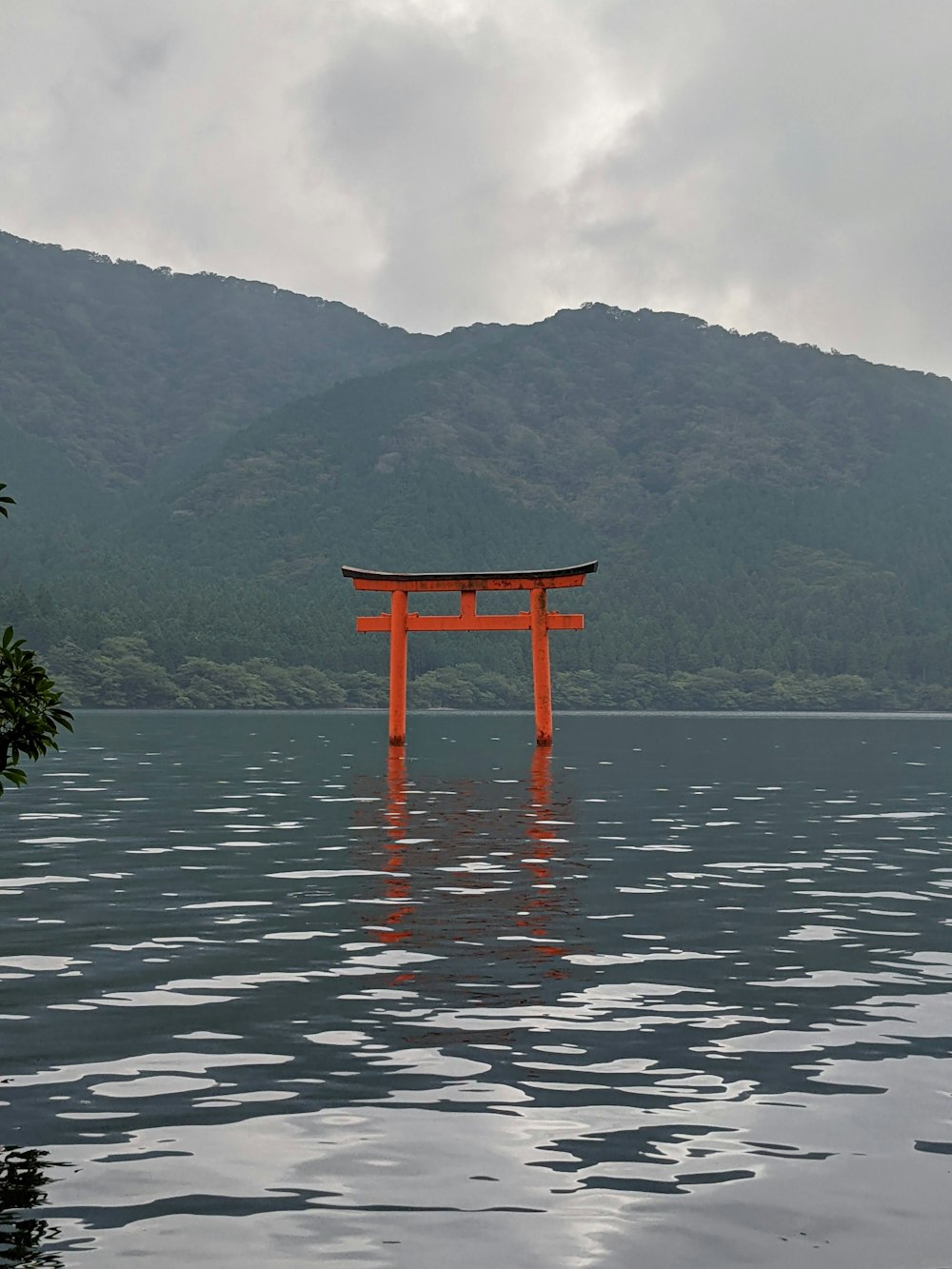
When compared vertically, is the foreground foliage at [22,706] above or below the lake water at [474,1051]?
above

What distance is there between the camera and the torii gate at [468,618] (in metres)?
50.2

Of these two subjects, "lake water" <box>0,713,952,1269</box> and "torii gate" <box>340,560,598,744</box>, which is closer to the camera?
"lake water" <box>0,713,952,1269</box>

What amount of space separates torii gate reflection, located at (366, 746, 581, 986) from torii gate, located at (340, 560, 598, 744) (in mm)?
21713


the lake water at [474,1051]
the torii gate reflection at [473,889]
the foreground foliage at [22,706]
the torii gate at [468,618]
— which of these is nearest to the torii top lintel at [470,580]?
the torii gate at [468,618]

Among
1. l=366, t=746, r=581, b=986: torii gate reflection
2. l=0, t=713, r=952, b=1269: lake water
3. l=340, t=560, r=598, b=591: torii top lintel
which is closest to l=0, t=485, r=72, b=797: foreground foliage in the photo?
l=0, t=713, r=952, b=1269: lake water

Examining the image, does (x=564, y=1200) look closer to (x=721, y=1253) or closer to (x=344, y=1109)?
(x=721, y=1253)

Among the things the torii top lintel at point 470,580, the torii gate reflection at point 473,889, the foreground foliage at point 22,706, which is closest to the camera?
the foreground foliage at point 22,706

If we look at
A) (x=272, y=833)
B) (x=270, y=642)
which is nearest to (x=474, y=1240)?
(x=272, y=833)

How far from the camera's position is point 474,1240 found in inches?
248

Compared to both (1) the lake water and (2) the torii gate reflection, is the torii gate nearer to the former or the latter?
(2) the torii gate reflection

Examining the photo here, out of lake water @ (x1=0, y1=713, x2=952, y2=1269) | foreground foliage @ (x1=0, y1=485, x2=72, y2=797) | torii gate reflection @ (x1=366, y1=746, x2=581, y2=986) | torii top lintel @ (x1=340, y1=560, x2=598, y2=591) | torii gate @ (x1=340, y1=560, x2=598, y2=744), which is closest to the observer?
lake water @ (x1=0, y1=713, x2=952, y2=1269)

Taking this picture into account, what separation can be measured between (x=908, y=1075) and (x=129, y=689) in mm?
117117

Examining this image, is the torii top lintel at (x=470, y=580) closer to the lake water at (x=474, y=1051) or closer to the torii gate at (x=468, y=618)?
the torii gate at (x=468, y=618)

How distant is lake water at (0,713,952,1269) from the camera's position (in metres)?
6.51
